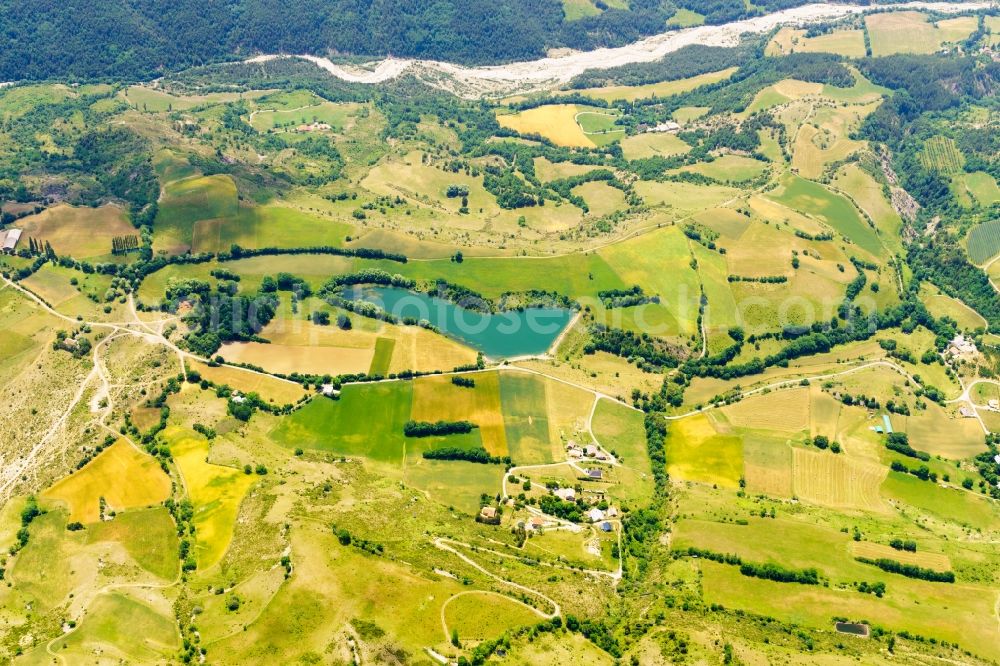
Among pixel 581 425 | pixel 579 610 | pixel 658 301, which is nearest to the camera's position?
pixel 579 610

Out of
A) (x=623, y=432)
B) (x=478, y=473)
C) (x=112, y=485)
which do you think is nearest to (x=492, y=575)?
(x=478, y=473)

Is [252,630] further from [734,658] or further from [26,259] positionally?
[26,259]

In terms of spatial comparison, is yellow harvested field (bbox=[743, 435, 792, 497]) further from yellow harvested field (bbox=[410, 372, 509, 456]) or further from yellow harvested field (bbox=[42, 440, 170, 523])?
yellow harvested field (bbox=[42, 440, 170, 523])

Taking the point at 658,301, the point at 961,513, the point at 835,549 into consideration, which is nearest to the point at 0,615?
the point at 835,549

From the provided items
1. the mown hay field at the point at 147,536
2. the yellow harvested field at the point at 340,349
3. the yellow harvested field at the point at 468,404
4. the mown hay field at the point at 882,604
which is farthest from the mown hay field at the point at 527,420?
the mown hay field at the point at 147,536

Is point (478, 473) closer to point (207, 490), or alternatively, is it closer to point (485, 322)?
point (207, 490)

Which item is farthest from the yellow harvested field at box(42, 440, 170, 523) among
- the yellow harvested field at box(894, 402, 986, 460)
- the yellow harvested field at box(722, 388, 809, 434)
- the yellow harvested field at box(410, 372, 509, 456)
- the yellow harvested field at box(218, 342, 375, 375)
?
the yellow harvested field at box(894, 402, 986, 460)
